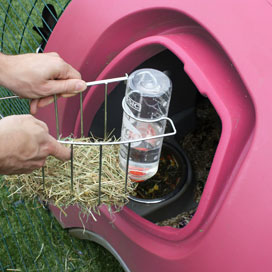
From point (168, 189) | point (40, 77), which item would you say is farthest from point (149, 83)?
point (168, 189)

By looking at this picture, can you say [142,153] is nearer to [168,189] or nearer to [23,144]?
[23,144]

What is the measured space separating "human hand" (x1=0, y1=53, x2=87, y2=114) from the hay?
17 centimetres

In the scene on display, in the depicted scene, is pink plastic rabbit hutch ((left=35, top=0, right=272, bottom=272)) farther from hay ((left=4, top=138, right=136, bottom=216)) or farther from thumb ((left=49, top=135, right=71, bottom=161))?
thumb ((left=49, top=135, right=71, bottom=161))

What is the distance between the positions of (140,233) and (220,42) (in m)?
0.61

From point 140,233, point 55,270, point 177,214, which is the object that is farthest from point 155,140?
point 55,270

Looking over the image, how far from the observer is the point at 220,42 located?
3.03 ft

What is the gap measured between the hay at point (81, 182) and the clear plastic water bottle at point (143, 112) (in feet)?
0.19

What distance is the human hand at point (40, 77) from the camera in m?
1.07

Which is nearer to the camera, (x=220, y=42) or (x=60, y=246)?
(x=220, y=42)

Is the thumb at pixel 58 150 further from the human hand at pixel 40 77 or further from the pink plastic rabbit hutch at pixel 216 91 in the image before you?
the pink plastic rabbit hutch at pixel 216 91

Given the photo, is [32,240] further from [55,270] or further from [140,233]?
[140,233]

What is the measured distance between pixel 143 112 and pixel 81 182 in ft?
0.84

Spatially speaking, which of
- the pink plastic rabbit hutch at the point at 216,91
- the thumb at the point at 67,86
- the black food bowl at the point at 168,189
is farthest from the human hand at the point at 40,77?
the black food bowl at the point at 168,189

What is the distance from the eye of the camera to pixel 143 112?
3.62 ft
